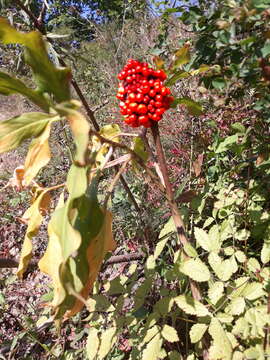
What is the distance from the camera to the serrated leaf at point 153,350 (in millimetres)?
931

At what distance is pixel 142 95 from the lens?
0.87 m

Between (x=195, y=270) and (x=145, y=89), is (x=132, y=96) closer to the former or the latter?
(x=145, y=89)

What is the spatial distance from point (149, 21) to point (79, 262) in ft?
12.7

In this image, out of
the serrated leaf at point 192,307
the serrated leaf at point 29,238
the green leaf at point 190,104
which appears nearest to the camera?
the serrated leaf at point 29,238

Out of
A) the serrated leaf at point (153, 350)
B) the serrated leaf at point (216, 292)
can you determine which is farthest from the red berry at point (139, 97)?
the serrated leaf at point (153, 350)

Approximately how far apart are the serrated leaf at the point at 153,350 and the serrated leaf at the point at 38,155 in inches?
23.5

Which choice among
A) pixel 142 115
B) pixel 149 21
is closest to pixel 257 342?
pixel 142 115

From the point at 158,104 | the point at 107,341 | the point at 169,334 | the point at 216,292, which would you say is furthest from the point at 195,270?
the point at 158,104

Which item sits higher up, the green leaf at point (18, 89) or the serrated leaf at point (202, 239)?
the green leaf at point (18, 89)

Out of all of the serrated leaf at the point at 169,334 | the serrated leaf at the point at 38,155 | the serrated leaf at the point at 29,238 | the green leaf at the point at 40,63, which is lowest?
the serrated leaf at the point at 169,334

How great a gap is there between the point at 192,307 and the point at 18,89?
28.1 inches

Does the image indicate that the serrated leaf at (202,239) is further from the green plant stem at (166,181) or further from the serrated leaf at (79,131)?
the serrated leaf at (79,131)

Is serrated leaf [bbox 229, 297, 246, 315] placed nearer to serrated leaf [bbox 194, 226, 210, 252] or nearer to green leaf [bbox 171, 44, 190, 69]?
serrated leaf [bbox 194, 226, 210, 252]

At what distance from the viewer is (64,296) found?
58 cm
